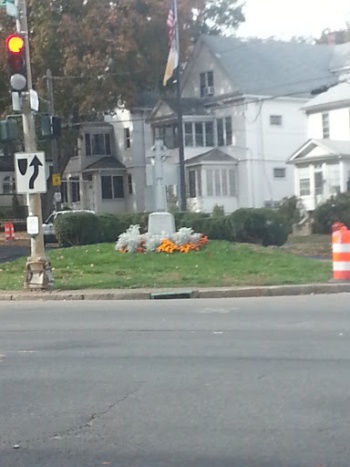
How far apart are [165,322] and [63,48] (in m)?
32.1

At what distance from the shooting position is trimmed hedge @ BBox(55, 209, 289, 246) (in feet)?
90.3

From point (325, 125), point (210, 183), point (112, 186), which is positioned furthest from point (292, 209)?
point (112, 186)

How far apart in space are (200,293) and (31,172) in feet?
14.0

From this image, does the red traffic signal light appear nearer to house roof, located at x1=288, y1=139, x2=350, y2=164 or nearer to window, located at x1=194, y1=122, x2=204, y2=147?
house roof, located at x1=288, y1=139, x2=350, y2=164

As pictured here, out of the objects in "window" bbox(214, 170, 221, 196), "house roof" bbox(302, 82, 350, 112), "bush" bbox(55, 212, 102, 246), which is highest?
"house roof" bbox(302, 82, 350, 112)

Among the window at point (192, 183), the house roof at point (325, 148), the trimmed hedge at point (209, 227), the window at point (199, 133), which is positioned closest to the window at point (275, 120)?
the window at point (199, 133)

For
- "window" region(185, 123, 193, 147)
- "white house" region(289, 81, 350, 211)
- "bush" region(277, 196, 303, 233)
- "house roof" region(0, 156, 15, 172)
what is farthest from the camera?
"house roof" region(0, 156, 15, 172)

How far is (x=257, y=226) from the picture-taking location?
2758 centimetres

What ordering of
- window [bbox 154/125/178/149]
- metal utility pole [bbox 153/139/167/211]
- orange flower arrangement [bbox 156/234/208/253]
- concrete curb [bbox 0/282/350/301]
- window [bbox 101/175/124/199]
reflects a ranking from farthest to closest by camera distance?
window [bbox 101/175/124/199] < window [bbox 154/125/178/149] < metal utility pole [bbox 153/139/167/211] < orange flower arrangement [bbox 156/234/208/253] < concrete curb [bbox 0/282/350/301]

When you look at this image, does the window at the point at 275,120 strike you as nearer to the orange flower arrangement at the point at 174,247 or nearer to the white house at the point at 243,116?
the white house at the point at 243,116

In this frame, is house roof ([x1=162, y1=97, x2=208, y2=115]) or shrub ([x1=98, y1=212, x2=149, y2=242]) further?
house roof ([x1=162, y1=97, x2=208, y2=115])

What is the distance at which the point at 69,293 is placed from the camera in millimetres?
18234

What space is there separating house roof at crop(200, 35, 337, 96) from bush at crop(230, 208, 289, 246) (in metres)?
24.1

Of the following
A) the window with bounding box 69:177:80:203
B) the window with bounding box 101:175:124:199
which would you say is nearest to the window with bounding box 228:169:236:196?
the window with bounding box 101:175:124:199
